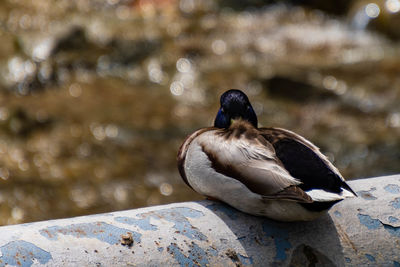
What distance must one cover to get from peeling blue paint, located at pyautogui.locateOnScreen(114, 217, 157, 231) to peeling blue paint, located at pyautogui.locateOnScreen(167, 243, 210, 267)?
8 cm

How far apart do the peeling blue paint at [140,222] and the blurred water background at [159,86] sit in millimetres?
3326

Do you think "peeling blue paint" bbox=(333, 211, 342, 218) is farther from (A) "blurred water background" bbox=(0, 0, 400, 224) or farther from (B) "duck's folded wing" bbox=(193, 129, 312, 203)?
(A) "blurred water background" bbox=(0, 0, 400, 224)

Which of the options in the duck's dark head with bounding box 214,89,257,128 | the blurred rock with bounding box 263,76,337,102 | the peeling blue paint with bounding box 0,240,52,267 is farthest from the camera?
the blurred rock with bounding box 263,76,337,102

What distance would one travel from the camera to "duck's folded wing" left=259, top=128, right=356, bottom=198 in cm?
178

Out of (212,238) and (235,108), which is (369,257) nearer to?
(212,238)

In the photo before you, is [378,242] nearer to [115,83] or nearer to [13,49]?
[115,83]

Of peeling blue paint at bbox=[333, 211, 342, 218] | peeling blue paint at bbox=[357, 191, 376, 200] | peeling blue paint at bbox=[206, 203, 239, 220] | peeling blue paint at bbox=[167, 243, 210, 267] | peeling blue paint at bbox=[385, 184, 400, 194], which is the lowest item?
peeling blue paint at bbox=[167, 243, 210, 267]

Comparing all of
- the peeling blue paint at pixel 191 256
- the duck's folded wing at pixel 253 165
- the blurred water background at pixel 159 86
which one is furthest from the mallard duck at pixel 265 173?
the blurred water background at pixel 159 86

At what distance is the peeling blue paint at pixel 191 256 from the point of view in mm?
1615

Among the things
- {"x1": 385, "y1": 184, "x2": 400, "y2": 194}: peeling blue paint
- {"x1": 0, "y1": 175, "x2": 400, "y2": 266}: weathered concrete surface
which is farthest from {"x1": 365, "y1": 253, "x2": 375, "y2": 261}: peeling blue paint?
{"x1": 385, "y1": 184, "x2": 400, "y2": 194}: peeling blue paint

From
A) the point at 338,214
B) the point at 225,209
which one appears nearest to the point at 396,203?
the point at 338,214

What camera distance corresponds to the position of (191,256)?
1629 mm

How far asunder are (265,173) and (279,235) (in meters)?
0.18

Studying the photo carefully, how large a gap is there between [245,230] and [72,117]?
4907 mm
